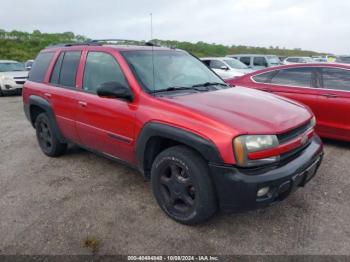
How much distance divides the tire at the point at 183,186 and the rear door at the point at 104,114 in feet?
1.66

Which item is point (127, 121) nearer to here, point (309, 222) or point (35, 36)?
point (309, 222)

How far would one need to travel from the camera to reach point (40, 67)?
5.16 meters

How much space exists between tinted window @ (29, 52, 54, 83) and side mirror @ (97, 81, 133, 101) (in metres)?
2.06

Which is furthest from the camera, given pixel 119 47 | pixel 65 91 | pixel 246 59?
pixel 246 59

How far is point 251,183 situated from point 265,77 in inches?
168

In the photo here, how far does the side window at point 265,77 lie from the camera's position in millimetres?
6398

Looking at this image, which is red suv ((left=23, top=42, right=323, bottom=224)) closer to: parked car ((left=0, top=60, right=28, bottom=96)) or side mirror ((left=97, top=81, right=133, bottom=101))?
side mirror ((left=97, top=81, right=133, bottom=101))

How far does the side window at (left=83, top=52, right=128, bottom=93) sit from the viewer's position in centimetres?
374

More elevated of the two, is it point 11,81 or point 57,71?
point 57,71

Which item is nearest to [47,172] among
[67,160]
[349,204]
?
[67,160]

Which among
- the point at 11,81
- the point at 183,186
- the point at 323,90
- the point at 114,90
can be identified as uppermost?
the point at 114,90

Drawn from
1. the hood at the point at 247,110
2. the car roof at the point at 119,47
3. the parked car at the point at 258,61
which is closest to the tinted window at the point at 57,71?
the car roof at the point at 119,47

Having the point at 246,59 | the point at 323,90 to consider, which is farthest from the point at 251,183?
the point at 246,59

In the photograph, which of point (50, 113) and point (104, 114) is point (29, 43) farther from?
point (104, 114)
